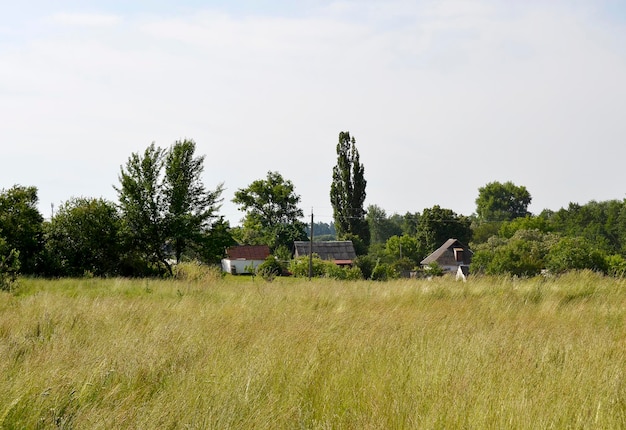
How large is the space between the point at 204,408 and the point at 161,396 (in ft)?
1.38

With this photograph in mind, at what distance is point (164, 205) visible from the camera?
31109 millimetres

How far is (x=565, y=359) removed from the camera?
5578mm

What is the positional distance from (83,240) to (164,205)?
184 inches

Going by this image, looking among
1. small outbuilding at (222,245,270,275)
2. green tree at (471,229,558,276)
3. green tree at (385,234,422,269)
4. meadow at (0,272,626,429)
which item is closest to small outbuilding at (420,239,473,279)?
green tree at (471,229,558,276)

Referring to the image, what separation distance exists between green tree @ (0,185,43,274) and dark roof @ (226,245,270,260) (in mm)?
39430

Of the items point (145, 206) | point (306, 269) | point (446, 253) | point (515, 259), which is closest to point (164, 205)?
point (145, 206)

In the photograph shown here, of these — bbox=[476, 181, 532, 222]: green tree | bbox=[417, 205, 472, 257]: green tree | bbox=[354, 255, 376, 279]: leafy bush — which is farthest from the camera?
bbox=[476, 181, 532, 222]: green tree

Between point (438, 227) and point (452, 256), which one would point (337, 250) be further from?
point (438, 227)

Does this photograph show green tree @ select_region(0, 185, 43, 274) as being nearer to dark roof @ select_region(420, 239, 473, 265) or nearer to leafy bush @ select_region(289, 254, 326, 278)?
leafy bush @ select_region(289, 254, 326, 278)

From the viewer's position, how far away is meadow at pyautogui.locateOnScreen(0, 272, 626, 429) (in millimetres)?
3949

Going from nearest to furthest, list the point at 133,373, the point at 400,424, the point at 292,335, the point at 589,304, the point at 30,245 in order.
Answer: the point at 400,424 → the point at 133,373 → the point at 292,335 → the point at 589,304 → the point at 30,245

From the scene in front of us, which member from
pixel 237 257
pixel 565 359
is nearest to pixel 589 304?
pixel 565 359

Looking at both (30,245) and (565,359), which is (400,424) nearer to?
(565,359)

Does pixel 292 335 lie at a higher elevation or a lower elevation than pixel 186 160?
lower
